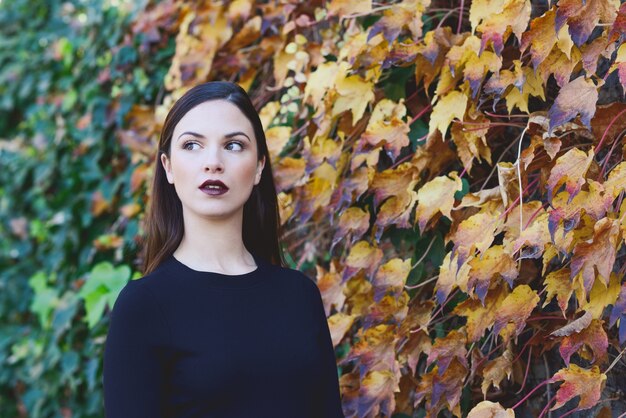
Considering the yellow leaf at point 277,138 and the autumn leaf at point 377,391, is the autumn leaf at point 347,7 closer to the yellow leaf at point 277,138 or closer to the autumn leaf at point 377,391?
the yellow leaf at point 277,138

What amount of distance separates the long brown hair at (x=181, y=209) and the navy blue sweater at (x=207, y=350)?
77 millimetres

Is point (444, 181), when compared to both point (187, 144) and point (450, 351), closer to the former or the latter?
point (450, 351)

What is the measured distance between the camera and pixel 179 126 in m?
1.63

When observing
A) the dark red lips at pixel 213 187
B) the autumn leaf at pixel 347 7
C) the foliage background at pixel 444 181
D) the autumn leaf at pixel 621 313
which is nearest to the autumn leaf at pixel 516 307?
the foliage background at pixel 444 181

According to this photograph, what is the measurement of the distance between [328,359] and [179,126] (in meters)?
0.52

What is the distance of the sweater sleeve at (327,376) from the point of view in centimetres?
169

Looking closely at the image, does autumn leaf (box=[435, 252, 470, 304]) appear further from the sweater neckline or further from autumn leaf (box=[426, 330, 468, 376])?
the sweater neckline

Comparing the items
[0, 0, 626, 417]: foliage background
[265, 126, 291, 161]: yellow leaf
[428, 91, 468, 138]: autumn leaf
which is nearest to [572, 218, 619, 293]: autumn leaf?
[0, 0, 626, 417]: foliage background

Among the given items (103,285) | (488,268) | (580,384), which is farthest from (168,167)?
(103,285)

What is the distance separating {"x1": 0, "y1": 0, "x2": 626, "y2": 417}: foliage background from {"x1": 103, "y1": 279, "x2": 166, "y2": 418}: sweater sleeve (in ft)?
1.82

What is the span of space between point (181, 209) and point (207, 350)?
34 centimetres

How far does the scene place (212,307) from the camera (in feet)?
5.10

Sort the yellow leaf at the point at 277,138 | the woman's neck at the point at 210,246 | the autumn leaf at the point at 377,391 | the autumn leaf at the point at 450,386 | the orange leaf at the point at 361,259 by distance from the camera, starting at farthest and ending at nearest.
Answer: the yellow leaf at the point at 277,138
the orange leaf at the point at 361,259
the autumn leaf at the point at 377,391
the autumn leaf at the point at 450,386
the woman's neck at the point at 210,246

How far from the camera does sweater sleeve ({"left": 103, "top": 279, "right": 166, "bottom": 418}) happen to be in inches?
57.4
